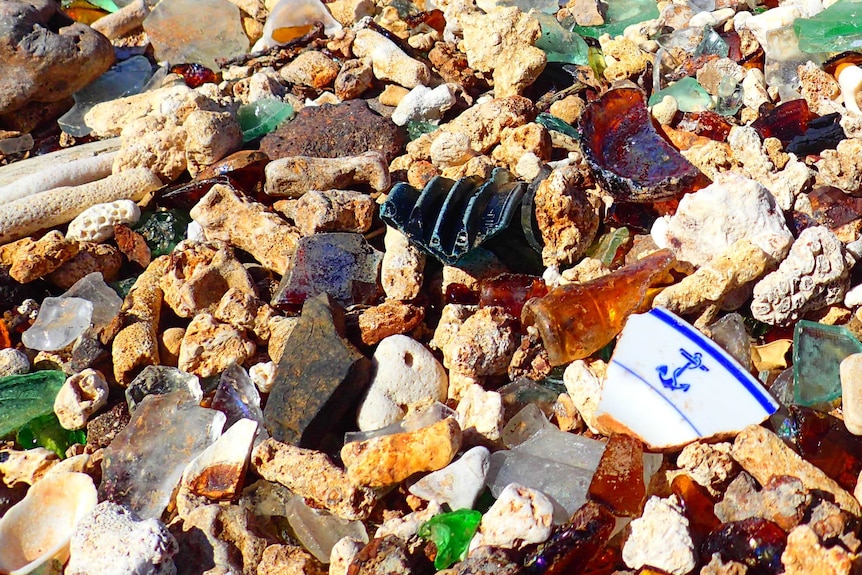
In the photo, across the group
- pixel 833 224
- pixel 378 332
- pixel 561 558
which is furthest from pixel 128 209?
pixel 833 224

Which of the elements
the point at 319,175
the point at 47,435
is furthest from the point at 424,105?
the point at 47,435

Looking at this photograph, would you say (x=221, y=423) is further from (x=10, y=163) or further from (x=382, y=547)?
(x=10, y=163)

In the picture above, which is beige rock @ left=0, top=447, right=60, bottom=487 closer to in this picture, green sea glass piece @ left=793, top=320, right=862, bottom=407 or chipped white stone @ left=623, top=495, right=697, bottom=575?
chipped white stone @ left=623, top=495, right=697, bottom=575

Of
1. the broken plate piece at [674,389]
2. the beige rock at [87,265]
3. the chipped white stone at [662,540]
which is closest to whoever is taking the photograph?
the chipped white stone at [662,540]

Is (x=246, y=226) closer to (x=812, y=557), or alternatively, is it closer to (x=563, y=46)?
(x=563, y=46)

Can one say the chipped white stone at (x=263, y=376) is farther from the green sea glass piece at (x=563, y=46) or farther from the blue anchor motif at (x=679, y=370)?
the green sea glass piece at (x=563, y=46)

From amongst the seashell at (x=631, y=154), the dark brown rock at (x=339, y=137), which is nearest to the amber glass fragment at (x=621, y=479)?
the seashell at (x=631, y=154)
